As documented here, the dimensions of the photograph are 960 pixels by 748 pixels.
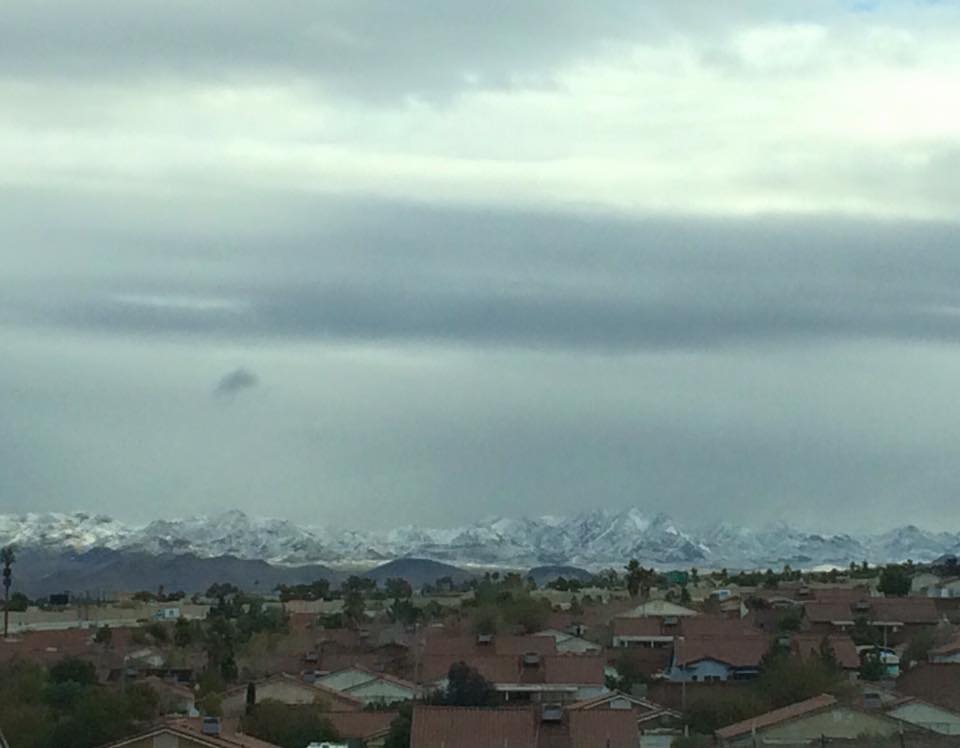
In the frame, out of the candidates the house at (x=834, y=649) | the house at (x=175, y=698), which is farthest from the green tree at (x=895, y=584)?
the house at (x=175, y=698)

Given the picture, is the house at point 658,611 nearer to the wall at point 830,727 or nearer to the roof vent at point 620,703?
the roof vent at point 620,703

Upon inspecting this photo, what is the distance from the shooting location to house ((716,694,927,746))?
172 feet

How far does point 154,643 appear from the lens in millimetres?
92812

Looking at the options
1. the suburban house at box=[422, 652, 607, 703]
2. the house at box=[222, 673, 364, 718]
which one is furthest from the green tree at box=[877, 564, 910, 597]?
the house at box=[222, 673, 364, 718]

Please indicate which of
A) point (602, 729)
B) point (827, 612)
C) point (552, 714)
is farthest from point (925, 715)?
point (827, 612)

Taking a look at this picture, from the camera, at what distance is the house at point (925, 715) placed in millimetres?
55812

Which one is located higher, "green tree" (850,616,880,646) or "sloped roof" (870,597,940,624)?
"sloped roof" (870,597,940,624)

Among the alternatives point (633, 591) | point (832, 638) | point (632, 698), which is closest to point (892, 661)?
point (832, 638)

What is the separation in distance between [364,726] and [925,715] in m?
14.8

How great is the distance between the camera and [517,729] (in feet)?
174

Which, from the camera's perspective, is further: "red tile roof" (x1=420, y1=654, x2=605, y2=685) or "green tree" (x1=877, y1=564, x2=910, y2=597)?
"green tree" (x1=877, y1=564, x2=910, y2=597)

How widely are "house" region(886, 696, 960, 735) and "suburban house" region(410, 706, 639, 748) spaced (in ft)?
23.4

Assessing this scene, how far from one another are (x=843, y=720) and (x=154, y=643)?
45.5 metres

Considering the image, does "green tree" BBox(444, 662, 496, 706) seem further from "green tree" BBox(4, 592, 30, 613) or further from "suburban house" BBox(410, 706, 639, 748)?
"green tree" BBox(4, 592, 30, 613)
